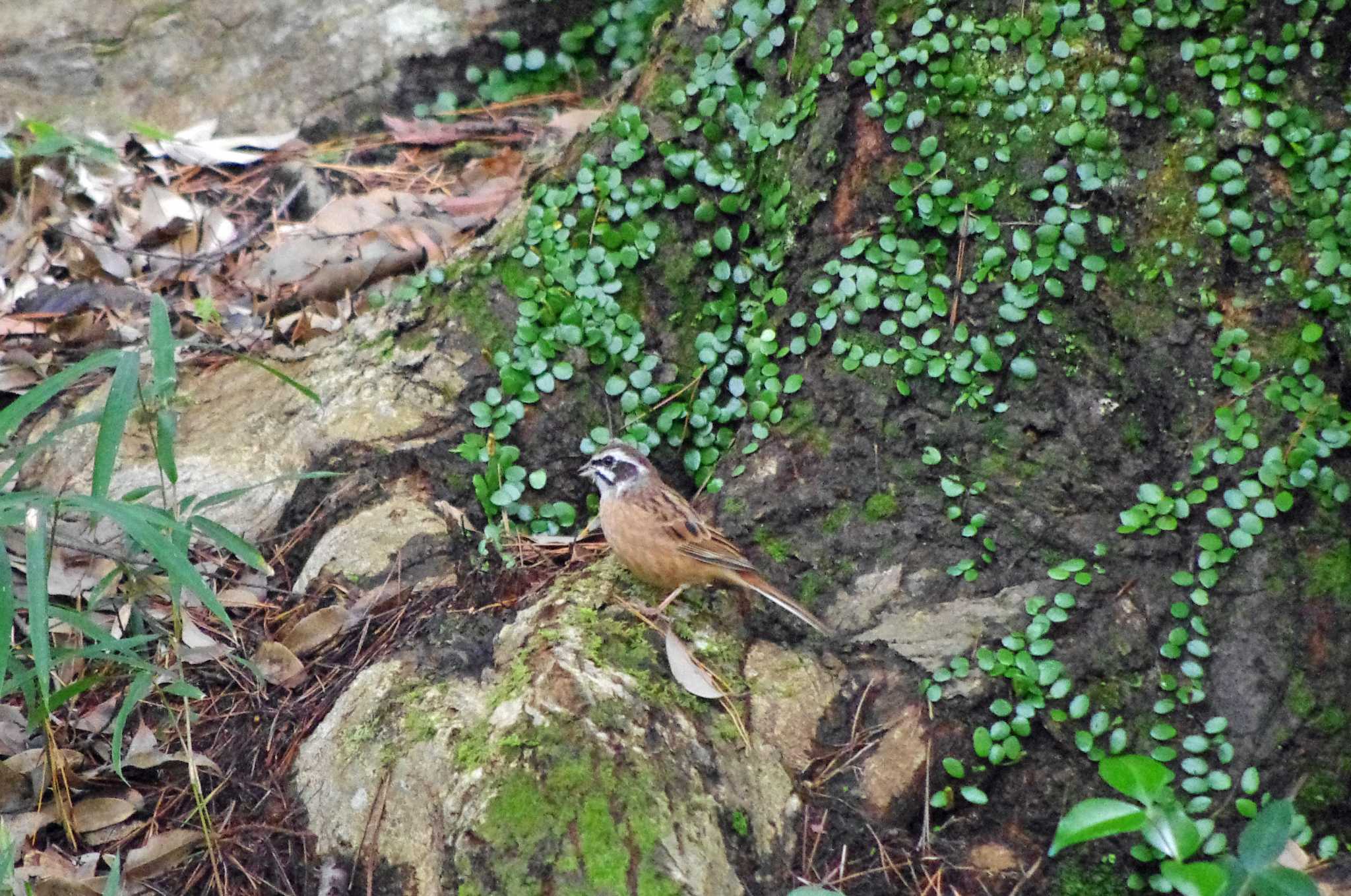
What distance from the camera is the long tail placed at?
5035 millimetres

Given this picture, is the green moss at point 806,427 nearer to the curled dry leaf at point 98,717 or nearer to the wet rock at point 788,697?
the wet rock at point 788,697

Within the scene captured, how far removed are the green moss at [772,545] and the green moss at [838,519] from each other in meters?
0.18

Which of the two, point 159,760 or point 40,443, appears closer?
point 40,443

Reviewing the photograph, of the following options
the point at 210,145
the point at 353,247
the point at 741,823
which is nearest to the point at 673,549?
the point at 741,823

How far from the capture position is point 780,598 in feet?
16.6

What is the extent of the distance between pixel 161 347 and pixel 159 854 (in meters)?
1.82

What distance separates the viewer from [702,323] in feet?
19.6

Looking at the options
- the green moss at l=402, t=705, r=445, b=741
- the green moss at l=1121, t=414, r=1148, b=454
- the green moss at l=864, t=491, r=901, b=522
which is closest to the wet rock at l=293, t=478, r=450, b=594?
the green moss at l=402, t=705, r=445, b=741

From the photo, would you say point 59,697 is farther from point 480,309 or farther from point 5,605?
point 480,309

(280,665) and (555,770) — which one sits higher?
(555,770)

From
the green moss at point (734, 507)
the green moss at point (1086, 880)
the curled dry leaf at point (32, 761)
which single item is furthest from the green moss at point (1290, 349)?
the curled dry leaf at point (32, 761)

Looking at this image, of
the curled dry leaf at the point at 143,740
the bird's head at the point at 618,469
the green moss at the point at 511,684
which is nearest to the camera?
the green moss at the point at 511,684

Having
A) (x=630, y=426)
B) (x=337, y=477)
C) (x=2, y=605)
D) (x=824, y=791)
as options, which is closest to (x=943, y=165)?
(x=630, y=426)

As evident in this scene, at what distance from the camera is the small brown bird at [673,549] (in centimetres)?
515
